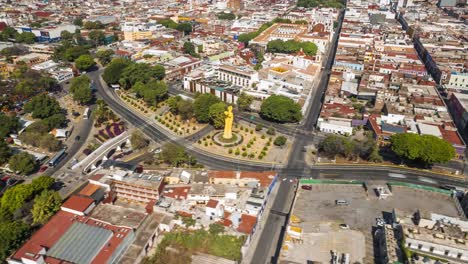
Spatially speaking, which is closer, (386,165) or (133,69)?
(386,165)

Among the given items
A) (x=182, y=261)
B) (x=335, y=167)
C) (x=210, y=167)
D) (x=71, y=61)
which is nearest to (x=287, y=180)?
(x=335, y=167)

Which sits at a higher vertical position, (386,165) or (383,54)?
(383,54)

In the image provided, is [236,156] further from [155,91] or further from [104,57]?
[104,57]

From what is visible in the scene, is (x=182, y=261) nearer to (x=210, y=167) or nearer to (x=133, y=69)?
(x=210, y=167)

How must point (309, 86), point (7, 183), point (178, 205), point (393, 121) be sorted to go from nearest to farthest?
point (178, 205) → point (7, 183) → point (393, 121) → point (309, 86)

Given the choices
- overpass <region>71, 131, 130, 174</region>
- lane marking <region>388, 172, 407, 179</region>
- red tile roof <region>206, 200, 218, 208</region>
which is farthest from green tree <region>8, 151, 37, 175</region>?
lane marking <region>388, 172, 407, 179</region>

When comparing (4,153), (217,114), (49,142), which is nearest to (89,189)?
(49,142)

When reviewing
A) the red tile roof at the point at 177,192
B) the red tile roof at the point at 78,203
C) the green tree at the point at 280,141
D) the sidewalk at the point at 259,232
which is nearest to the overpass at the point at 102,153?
the red tile roof at the point at 78,203
